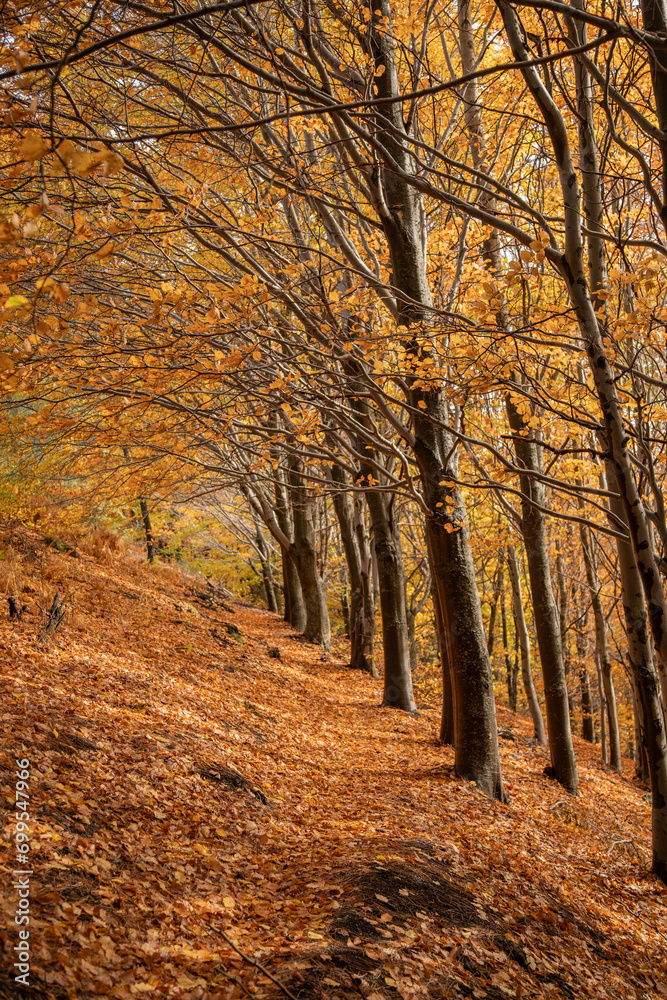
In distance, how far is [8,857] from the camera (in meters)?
3.03

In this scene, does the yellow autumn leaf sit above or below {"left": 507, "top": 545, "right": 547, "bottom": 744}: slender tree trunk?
above

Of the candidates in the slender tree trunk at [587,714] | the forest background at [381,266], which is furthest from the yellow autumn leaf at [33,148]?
the slender tree trunk at [587,714]

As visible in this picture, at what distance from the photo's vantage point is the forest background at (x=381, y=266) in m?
4.09

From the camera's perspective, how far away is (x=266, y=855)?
4.32 meters

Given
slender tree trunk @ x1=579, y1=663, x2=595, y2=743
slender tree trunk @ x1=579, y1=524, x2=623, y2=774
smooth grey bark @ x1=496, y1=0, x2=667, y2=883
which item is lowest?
slender tree trunk @ x1=579, y1=663, x2=595, y2=743

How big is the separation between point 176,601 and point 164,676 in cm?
A: 500

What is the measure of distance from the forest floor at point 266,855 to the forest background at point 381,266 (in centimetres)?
92

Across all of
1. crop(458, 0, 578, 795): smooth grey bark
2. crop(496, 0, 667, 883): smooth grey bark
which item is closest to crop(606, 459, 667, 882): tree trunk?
crop(496, 0, 667, 883): smooth grey bark

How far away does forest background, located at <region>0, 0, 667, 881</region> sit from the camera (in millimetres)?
4094

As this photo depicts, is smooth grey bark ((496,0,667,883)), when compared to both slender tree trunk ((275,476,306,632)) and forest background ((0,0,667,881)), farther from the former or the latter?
slender tree trunk ((275,476,306,632))

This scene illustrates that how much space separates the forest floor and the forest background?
0.92 meters

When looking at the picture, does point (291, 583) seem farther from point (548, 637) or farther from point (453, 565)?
point (453, 565)

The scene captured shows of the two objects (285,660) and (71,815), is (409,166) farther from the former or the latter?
(285,660)

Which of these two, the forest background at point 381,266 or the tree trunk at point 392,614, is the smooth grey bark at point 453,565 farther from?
the tree trunk at point 392,614
